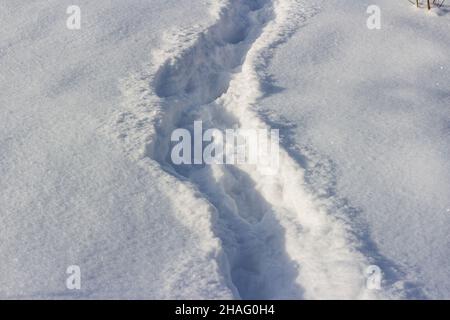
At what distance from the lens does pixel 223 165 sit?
8.77 ft

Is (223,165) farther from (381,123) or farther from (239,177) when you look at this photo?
(381,123)

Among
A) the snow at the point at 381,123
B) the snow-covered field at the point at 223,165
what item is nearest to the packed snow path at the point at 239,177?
the snow-covered field at the point at 223,165

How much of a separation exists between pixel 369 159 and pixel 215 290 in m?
1.00

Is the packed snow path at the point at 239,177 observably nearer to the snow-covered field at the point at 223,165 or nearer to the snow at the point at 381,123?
the snow-covered field at the point at 223,165

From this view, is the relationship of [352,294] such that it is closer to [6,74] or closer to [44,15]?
[6,74]

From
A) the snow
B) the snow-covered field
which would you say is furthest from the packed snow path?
the snow

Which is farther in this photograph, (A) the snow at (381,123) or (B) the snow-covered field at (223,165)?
(A) the snow at (381,123)

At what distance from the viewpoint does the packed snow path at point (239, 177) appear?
213cm

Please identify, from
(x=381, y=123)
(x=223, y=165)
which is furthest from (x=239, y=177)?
(x=381, y=123)

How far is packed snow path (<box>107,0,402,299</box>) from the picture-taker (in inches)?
84.0

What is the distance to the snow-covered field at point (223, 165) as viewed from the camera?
2096mm

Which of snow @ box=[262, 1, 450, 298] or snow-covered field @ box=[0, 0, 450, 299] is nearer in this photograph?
snow-covered field @ box=[0, 0, 450, 299]

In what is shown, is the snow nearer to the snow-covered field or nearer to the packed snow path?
the snow-covered field

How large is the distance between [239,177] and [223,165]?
0.09m
